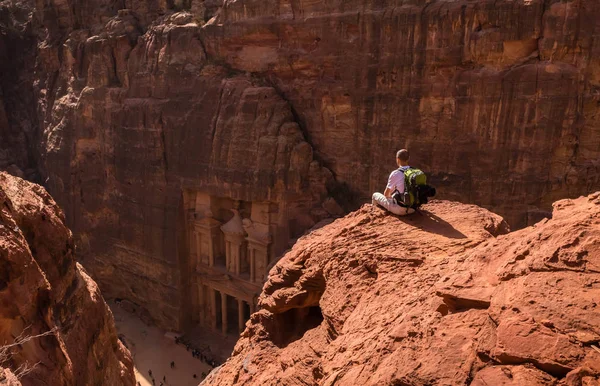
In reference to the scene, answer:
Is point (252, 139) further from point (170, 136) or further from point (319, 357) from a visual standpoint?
point (319, 357)

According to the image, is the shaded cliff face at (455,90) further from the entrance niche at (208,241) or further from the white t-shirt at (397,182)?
the white t-shirt at (397,182)

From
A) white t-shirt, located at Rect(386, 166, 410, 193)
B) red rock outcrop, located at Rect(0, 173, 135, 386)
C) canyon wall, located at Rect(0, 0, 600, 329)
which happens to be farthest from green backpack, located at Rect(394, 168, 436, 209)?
canyon wall, located at Rect(0, 0, 600, 329)

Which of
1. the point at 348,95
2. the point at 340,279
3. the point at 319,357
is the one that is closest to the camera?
the point at 319,357

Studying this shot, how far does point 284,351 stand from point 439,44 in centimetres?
1340

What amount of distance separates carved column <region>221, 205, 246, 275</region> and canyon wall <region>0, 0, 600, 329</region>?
937mm

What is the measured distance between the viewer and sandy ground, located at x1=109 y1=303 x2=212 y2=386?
20719 mm

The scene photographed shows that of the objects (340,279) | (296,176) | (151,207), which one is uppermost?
(340,279)

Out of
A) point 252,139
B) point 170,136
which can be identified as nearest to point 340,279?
point 252,139

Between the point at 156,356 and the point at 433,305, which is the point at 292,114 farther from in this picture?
the point at 433,305

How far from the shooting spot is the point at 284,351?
21.5ft

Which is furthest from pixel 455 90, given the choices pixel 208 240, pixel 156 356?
pixel 156 356

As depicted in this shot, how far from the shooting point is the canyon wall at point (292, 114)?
52.3 ft

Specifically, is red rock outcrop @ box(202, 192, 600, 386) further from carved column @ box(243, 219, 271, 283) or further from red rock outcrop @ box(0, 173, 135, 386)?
carved column @ box(243, 219, 271, 283)

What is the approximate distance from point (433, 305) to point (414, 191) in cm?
247
